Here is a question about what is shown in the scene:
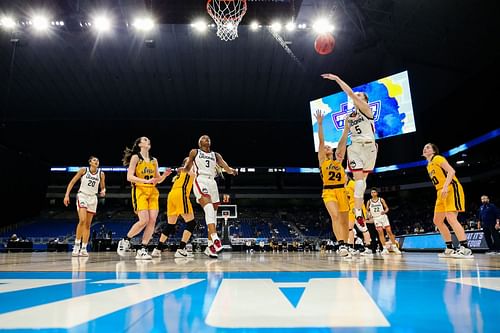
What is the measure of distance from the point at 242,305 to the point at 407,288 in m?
0.84

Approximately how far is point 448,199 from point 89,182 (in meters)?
6.54

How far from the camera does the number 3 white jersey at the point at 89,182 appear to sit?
23.3 ft

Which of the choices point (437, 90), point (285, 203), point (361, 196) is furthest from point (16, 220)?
point (437, 90)

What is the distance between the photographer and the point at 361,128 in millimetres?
4590

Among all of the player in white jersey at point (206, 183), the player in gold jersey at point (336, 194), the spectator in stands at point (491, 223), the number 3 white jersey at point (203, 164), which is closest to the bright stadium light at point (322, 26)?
the spectator in stands at point (491, 223)

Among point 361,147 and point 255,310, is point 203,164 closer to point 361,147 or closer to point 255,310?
point 361,147

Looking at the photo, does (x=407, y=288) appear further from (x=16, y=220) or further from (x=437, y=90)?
(x=16, y=220)

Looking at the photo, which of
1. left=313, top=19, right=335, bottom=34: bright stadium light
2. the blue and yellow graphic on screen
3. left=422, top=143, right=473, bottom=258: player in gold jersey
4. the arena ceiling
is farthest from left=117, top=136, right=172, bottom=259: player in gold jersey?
the blue and yellow graphic on screen

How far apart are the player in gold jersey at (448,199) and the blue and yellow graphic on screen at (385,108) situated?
1029 cm

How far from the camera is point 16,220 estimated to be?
2316 cm

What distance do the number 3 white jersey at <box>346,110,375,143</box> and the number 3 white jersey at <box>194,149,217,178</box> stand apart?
2.07 metres

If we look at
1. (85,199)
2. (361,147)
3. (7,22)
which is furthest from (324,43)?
(7,22)

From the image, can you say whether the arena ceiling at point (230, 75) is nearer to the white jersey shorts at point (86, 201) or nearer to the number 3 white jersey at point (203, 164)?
the white jersey shorts at point (86, 201)

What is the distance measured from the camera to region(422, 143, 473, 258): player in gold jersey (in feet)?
16.8
